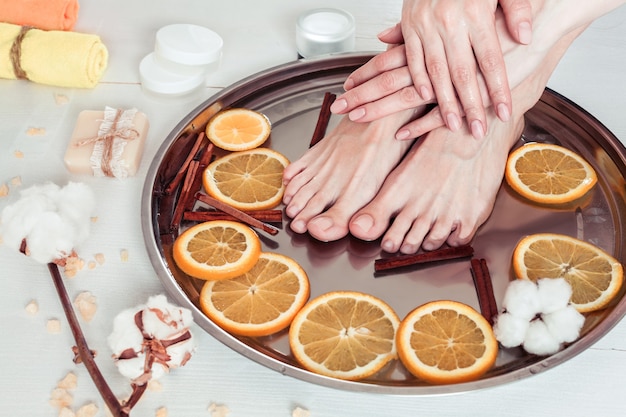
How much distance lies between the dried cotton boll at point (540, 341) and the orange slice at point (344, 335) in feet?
0.61

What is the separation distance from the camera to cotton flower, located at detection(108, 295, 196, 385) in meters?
0.93

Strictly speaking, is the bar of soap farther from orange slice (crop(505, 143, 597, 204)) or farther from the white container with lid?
orange slice (crop(505, 143, 597, 204))

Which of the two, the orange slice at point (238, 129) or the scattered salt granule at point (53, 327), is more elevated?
the orange slice at point (238, 129)

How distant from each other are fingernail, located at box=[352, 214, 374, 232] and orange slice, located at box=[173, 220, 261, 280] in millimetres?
169

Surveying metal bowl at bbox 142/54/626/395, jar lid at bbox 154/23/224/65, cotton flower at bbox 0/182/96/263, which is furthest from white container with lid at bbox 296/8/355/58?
cotton flower at bbox 0/182/96/263

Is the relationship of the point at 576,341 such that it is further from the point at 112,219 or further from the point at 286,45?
the point at 286,45

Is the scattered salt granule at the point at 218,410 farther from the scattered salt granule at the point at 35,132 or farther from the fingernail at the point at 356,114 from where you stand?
the scattered salt granule at the point at 35,132

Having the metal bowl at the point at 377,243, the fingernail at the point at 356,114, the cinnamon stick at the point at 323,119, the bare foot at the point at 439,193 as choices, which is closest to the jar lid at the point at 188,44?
the metal bowl at the point at 377,243

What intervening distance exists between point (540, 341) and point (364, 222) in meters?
0.34

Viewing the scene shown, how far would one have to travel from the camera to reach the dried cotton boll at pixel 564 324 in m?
0.99

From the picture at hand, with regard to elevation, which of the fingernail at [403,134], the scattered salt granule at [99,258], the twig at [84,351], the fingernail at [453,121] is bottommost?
the twig at [84,351]

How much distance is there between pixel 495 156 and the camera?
1271mm

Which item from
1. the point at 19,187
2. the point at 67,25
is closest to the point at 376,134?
the point at 19,187

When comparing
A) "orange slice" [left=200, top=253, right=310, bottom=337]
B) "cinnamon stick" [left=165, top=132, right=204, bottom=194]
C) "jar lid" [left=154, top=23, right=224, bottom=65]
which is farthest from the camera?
"jar lid" [left=154, top=23, right=224, bottom=65]
